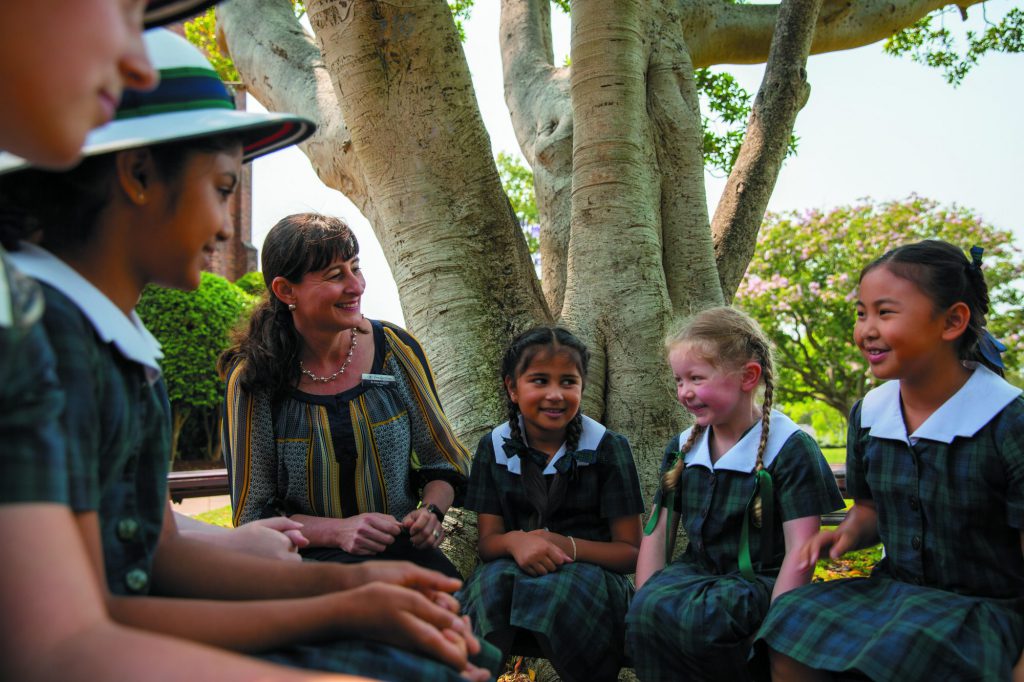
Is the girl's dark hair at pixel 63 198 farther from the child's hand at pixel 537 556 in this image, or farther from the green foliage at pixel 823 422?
the green foliage at pixel 823 422

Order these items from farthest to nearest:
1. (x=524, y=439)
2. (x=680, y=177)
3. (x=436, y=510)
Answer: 1. (x=680, y=177)
2. (x=524, y=439)
3. (x=436, y=510)

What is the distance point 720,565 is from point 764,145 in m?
3.11

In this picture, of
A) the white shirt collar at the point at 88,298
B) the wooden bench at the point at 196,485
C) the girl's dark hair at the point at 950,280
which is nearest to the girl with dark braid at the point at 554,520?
the girl's dark hair at the point at 950,280

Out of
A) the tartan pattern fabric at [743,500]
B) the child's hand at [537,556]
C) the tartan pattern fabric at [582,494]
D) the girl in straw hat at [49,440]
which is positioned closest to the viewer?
the girl in straw hat at [49,440]

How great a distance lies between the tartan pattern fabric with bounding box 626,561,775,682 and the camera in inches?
102

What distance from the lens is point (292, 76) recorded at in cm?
586

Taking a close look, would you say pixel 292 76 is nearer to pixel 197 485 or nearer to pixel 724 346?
pixel 197 485

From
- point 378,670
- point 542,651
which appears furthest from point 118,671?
point 542,651

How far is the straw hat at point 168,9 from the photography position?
4.18 ft

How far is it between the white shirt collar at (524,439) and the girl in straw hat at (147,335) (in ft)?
5.60

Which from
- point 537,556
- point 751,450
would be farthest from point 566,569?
point 751,450

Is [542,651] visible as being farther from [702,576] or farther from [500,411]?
[500,411]

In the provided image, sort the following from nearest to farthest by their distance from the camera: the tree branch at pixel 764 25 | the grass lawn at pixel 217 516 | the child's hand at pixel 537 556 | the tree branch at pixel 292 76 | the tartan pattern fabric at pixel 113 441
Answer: the tartan pattern fabric at pixel 113 441 < the child's hand at pixel 537 556 < the tree branch at pixel 292 76 < the tree branch at pixel 764 25 < the grass lawn at pixel 217 516

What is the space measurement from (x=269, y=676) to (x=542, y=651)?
6.58 ft
